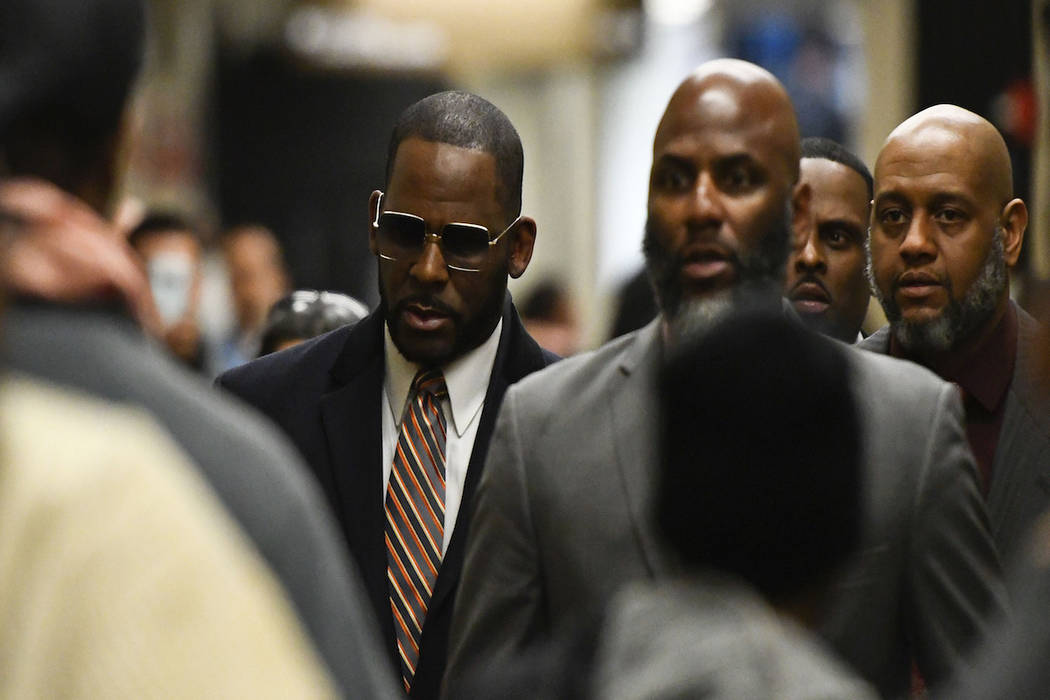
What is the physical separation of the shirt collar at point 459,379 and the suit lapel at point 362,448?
35 mm

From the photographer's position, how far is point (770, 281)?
316cm

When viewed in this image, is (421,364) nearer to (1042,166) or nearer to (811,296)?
(811,296)

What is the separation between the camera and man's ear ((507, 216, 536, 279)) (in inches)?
162

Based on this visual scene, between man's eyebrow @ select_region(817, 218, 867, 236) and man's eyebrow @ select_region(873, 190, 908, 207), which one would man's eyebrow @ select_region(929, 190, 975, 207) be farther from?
man's eyebrow @ select_region(817, 218, 867, 236)

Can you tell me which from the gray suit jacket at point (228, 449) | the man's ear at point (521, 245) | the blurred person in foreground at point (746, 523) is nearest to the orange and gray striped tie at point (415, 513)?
the man's ear at point (521, 245)

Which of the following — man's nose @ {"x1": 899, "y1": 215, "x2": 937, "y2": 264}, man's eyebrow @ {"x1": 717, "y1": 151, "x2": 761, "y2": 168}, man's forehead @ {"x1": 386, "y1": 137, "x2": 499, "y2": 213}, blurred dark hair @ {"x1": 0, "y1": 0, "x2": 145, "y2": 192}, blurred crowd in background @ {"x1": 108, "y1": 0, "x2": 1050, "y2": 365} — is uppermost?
blurred dark hair @ {"x1": 0, "y1": 0, "x2": 145, "y2": 192}

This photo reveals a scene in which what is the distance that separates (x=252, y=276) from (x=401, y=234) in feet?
17.6

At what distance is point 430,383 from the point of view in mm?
3977

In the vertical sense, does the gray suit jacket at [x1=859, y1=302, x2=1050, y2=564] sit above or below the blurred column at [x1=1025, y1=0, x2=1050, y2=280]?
below

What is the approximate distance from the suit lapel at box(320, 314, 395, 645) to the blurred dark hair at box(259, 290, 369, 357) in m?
1.07

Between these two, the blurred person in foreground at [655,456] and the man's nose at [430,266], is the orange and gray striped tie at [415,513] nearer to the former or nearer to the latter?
the man's nose at [430,266]

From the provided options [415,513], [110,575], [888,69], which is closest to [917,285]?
[415,513]

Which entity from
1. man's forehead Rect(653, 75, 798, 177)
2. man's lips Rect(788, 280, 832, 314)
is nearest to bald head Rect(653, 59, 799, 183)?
man's forehead Rect(653, 75, 798, 177)

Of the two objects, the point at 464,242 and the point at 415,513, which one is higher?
the point at 464,242
